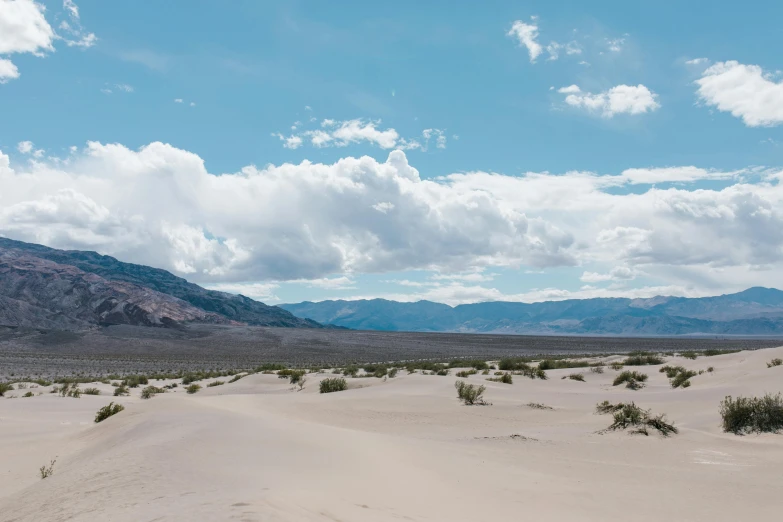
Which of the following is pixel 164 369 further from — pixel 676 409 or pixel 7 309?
Result: pixel 7 309

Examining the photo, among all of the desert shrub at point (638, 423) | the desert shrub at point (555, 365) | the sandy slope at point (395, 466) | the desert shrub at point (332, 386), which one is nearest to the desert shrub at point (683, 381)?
the sandy slope at point (395, 466)

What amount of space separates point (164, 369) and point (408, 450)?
39.5m

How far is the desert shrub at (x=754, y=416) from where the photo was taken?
10664 mm

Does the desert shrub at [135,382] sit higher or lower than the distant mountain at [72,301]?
lower

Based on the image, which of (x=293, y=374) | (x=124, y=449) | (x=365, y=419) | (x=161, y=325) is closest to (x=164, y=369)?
(x=293, y=374)

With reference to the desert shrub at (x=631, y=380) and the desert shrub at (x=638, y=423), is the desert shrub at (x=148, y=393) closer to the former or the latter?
the desert shrub at (x=638, y=423)

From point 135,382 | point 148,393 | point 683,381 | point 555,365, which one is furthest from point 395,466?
point 555,365

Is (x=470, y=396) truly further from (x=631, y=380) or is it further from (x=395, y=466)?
(x=395, y=466)

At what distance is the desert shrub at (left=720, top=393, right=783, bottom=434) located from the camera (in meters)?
10.7

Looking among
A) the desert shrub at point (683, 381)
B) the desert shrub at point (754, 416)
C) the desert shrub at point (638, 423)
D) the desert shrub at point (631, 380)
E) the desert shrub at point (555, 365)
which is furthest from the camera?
the desert shrub at point (555, 365)

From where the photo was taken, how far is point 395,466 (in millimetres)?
8125

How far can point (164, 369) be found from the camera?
4416 cm

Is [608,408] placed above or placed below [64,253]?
below

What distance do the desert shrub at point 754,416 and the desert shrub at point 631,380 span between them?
8652 millimetres
